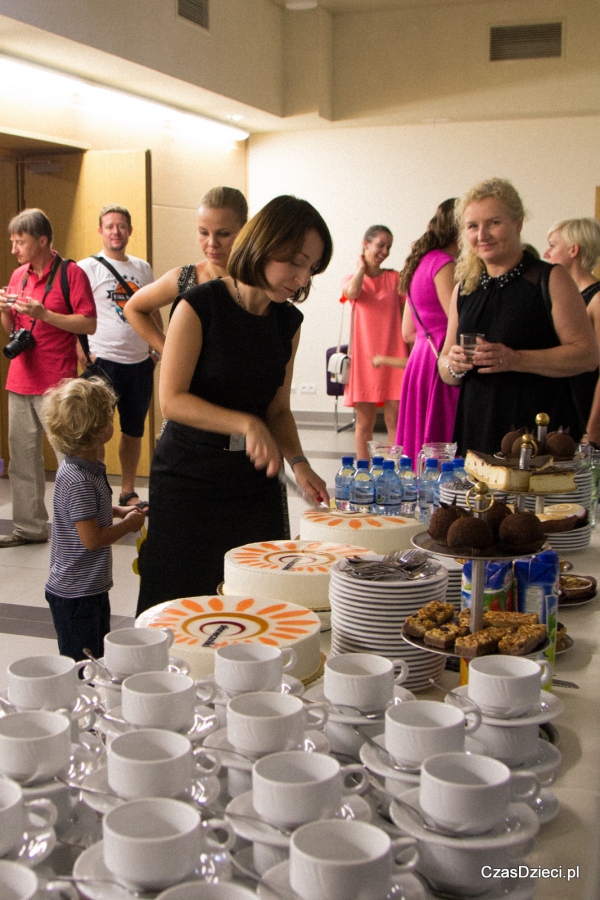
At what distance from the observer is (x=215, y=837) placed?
35.8 inches

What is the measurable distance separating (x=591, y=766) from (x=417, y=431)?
2.64 m

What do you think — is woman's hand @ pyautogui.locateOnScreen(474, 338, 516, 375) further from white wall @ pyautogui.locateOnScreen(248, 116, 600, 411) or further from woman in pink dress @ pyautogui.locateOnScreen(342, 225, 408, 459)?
white wall @ pyautogui.locateOnScreen(248, 116, 600, 411)

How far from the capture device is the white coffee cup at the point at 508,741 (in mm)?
1126

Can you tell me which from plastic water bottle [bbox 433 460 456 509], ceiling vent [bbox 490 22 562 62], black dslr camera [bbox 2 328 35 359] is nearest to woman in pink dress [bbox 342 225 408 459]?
black dslr camera [bbox 2 328 35 359]

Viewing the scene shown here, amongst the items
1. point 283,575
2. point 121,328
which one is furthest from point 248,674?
point 121,328

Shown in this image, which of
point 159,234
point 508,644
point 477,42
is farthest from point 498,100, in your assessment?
point 508,644

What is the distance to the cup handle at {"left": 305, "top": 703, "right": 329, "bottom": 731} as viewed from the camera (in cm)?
111

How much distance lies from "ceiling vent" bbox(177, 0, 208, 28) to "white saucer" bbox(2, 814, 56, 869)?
744 centimetres

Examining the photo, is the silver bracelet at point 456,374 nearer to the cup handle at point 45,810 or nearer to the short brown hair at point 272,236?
the short brown hair at point 272,236

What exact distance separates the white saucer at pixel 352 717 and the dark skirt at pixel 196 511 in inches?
46.4

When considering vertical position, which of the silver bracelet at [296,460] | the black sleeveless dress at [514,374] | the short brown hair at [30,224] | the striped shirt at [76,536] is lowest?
the striped shirt at [76,536]

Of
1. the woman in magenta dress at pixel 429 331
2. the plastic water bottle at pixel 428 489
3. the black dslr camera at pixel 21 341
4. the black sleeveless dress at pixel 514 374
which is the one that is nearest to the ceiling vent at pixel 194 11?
the black dslr camera at pixel 21 341

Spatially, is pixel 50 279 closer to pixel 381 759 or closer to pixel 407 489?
pixel 407 489

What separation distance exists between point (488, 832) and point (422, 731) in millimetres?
124
